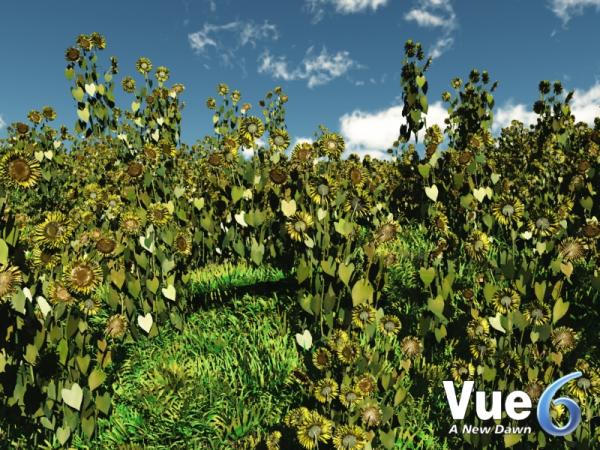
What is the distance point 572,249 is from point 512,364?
0.86 m

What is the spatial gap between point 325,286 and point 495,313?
1.22 metres

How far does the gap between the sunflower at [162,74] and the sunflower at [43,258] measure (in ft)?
16.7

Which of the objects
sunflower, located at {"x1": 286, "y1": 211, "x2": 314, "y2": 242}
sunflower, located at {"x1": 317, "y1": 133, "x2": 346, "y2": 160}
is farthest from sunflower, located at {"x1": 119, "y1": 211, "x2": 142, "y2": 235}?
sunflower, located at {"x1": 317, "y1": 133, "x2": 346, "y2": 160}

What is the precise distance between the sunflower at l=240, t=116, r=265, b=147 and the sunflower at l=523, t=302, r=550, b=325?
3.23 meters

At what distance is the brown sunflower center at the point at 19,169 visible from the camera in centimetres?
283

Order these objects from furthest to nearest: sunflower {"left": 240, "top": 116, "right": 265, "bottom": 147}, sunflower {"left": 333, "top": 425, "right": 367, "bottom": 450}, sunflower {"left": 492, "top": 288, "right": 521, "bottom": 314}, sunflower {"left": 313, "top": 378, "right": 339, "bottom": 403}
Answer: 1. sunflower {"left": 240, "top": 116, "right": 265, "bottom": 147}
2. sunflower {"left": 492, "top": 288, "right": 521, "bottom": 314}
3. sunflower {"left": 313, "top": 378, "right": 339, "bottom": 403}
4. sunflower {"left": 333, "top": 425, "right": 367, "bottom": 450}

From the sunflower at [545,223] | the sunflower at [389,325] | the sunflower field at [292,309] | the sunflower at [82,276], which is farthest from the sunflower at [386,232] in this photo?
the sunflower at [82,276]

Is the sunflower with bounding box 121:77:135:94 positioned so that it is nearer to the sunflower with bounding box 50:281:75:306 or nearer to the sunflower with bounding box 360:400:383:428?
the sunflower with bounding box 50:281:75:306

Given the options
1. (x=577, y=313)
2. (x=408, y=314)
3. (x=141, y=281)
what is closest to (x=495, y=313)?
(x=408, y=314)

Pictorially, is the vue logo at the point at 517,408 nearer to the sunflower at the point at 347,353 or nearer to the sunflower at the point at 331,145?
the sunflower at the point at 347,353

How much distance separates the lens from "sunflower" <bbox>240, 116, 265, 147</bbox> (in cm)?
505

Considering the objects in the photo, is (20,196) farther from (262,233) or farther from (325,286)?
(325,286)

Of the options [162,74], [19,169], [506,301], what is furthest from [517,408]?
[162,74]

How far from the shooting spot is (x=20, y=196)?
418 inches
